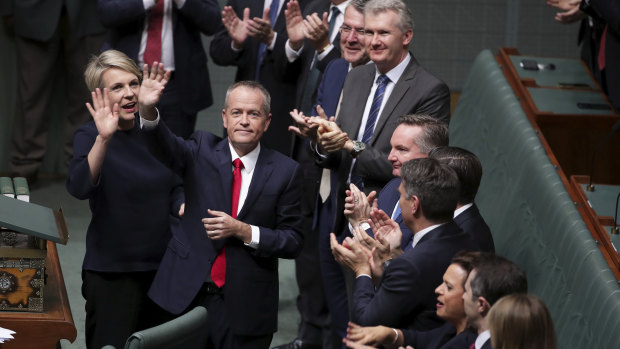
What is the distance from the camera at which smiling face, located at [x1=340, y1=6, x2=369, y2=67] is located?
16.0 ft

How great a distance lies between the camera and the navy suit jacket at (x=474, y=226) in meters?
3.79

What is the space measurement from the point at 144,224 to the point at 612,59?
8.02 ft

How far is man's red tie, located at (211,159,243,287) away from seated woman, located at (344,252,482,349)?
2.59ft

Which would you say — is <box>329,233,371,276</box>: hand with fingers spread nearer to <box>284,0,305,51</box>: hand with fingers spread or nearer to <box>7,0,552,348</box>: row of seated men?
<box>7,0,552,348</box>: row of seated men

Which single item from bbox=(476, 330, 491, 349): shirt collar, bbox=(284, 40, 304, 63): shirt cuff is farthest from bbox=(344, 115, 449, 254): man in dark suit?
bbox=(284, 40, 304, 63): shirt cuff

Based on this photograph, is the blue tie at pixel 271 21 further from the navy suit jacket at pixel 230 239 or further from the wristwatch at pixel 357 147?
the navy suit jacket at pixel 230 239

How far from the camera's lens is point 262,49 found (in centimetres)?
589

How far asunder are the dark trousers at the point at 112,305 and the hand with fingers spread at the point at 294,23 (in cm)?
173

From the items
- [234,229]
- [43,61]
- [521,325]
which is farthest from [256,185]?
[43,61]

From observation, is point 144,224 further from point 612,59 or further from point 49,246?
point 612,59

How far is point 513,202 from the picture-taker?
5.02 m

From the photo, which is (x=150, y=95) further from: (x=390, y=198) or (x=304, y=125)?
(x=390, y=198)

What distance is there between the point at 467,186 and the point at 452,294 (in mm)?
674

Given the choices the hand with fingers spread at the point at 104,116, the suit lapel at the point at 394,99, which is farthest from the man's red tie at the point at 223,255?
the suit lapel at the point at 394,99
